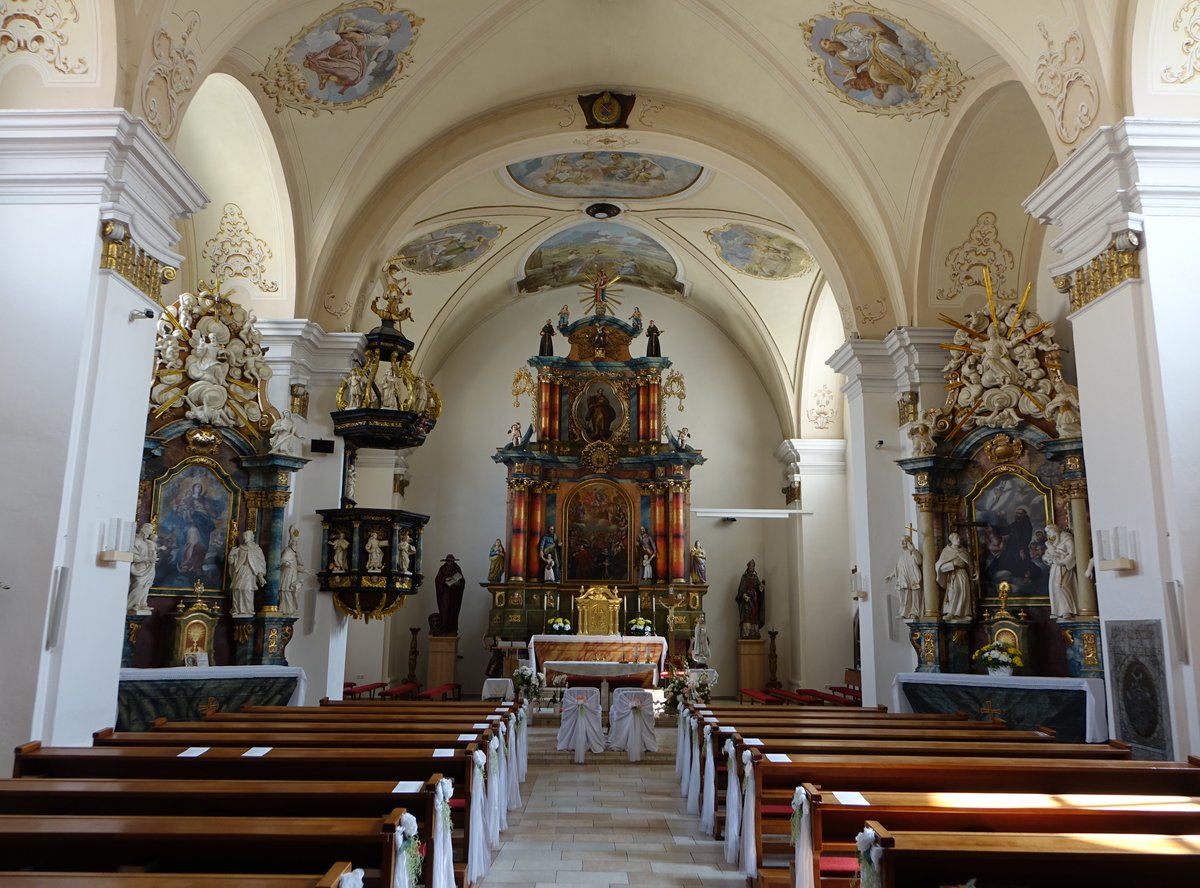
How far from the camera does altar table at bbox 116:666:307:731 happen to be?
790 centimetres

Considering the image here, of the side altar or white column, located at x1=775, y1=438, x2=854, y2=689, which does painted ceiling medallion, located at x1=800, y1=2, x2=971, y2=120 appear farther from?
the side altar

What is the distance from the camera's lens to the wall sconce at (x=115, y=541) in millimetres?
6355

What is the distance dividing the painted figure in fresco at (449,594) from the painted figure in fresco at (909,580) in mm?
9340

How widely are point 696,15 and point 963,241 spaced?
13.0 feet

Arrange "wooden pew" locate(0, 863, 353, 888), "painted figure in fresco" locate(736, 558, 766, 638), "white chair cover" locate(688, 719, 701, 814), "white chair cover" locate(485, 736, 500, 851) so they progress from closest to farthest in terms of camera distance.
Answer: "wooden pew" locate(0, 863, 353, 888) < "white chair cover" locate(485, 736, 500, 851) < "white chair cover" locate(688, 719, 701, 814) < "painted figure in fresco" locate(736, 558, 766, 638)

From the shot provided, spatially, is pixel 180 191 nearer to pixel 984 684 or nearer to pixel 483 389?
pixel 984 684

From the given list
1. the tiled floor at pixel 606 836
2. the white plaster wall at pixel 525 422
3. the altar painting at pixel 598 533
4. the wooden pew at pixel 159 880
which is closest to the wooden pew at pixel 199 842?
the wooden pew at pixel 159 880

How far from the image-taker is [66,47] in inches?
260

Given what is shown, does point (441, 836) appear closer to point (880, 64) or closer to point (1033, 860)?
point (1033, 860)

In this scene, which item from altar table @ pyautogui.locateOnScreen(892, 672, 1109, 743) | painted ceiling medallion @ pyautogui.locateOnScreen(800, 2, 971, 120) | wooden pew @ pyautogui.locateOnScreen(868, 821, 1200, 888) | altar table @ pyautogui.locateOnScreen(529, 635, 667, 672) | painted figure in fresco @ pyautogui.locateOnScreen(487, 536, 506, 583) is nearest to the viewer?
wooden pew @ pyautogui.locateOnScreen(868, 821, 1200, 888)

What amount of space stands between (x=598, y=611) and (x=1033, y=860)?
14.0 metres

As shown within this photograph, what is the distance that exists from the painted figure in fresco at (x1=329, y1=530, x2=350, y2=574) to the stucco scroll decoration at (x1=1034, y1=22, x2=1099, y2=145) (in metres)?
7.93

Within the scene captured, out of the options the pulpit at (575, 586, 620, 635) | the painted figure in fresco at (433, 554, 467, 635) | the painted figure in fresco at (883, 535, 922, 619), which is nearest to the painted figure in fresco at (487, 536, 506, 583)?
the painted figure in fresco at (433, 554, 467, 635)

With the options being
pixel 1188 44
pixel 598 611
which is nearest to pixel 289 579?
pixel 598 611
